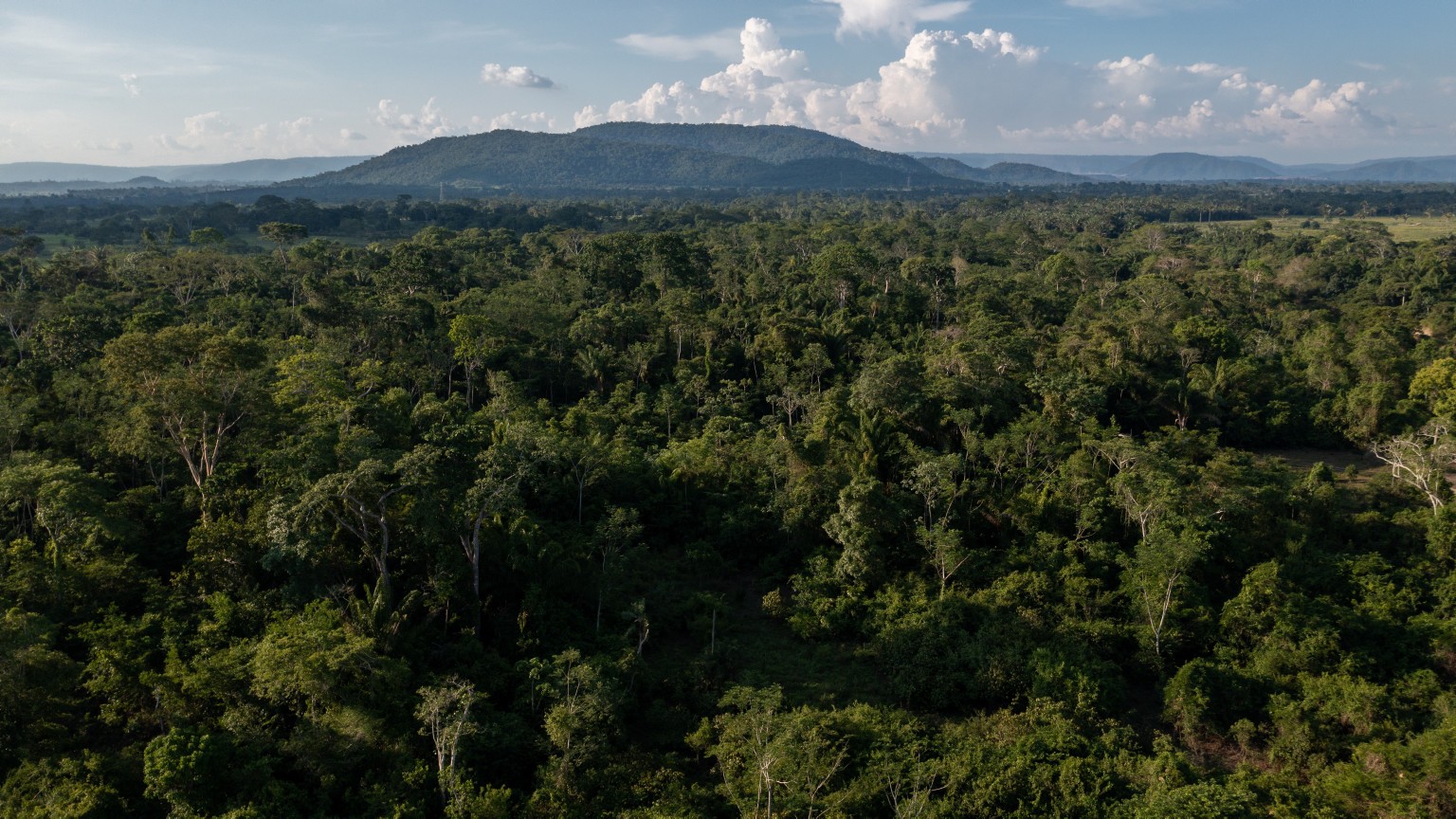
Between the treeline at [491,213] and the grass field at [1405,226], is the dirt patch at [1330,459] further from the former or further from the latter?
the grass field at [1405,226]

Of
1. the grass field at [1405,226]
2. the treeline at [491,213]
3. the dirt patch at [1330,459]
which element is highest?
the treeline at [491,213]

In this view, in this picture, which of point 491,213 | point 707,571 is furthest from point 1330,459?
point 491,213

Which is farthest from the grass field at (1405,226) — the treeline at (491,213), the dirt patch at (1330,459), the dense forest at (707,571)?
the dense forest at (707,571)

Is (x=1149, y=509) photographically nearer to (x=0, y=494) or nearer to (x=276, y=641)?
(x=276, y=641)

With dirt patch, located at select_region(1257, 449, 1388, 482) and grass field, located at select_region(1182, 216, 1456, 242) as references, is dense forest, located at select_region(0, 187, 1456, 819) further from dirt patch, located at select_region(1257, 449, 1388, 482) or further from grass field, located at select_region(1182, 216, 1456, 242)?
grass field, located at select_region(1182, 216, 1456, 242)

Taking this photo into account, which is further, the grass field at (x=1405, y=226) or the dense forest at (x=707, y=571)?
the grass field at (x=1405, y=226)

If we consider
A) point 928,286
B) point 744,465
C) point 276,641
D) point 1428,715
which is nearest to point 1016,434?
point 744,465

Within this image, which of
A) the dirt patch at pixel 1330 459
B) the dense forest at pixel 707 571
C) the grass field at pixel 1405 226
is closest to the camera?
the dense forest at pixel 707 571

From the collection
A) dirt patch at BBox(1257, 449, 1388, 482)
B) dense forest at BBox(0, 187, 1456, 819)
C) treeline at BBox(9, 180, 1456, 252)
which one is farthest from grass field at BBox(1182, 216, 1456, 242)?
dense forest at BBox(0, 187, 1456, 819)
